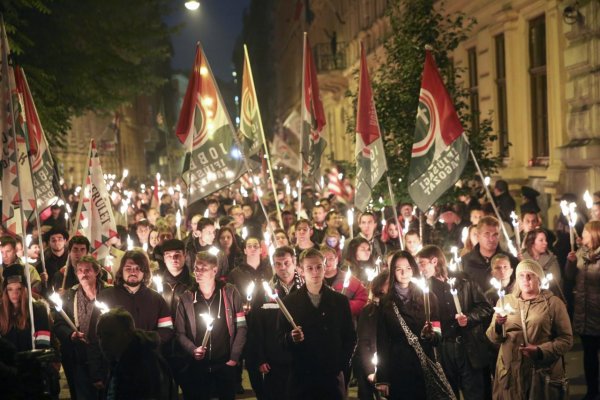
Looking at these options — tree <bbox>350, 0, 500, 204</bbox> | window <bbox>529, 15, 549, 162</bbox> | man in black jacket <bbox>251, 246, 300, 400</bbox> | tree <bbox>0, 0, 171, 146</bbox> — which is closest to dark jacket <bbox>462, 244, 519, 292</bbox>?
man in black jacket <bbox>251, 246, 300, 400</bbox>

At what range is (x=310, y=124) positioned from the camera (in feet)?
44.4

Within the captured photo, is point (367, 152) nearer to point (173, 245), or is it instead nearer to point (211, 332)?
point (173, 245)

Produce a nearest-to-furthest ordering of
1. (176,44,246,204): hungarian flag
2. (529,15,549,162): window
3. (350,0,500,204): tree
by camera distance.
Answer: (176,44,246,204): hungarian flag, (350,0,500,204): tree, (529,15,549,162): window

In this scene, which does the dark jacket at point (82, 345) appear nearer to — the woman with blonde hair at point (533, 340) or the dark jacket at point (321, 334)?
the dark jacket at point (321, 334)

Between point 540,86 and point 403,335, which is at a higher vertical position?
point 540,86

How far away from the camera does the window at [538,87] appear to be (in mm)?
17219

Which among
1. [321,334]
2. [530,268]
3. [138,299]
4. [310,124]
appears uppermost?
[310,124]

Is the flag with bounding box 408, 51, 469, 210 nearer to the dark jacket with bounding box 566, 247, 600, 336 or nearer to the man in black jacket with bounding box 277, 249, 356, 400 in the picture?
the dark jacket with bounding box 566, 247, 600, 336

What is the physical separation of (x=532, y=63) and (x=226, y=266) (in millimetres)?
9432

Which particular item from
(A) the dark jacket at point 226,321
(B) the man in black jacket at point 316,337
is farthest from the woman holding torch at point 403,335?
(A) the dark jacket at point 226,321

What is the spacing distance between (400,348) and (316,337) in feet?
2.01

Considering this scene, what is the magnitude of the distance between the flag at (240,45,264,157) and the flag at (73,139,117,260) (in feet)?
9.07

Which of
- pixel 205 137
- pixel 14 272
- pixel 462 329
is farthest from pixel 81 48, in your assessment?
pixel 462 329

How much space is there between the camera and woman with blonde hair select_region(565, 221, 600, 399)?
26.7 feet
